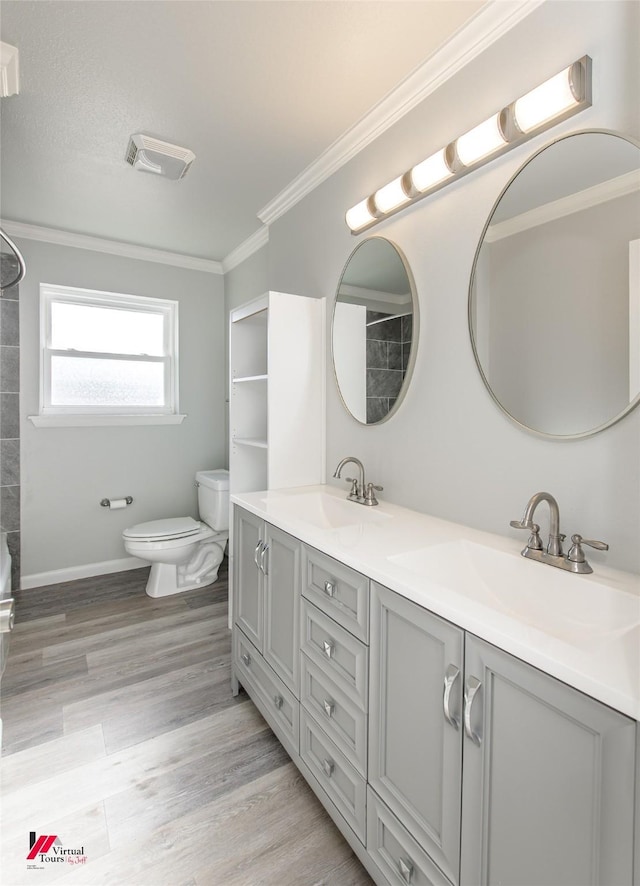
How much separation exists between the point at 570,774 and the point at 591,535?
64cm

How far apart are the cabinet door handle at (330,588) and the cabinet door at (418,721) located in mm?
183

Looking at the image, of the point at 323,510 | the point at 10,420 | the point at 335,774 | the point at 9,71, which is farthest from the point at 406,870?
the point at 10,420

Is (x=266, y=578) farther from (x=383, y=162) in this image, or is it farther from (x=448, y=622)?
(x=383, y=162)

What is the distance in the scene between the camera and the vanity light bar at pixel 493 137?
3.71 feet

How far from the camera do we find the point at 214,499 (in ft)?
10.6

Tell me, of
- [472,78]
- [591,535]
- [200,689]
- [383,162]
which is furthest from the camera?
[200,689]

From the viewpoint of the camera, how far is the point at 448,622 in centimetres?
90

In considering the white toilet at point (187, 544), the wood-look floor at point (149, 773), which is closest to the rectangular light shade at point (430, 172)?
the wood-look floor at point (149, 773)

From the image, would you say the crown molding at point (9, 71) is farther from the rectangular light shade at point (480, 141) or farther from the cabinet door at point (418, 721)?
the cabinet door at point (418, 721)

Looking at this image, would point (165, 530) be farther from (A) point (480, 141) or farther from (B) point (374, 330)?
(A) point (480, 141)

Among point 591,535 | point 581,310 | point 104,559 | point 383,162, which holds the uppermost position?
point 383,162

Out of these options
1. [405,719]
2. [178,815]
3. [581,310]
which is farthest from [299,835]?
[581,310]

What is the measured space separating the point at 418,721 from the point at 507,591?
407mm

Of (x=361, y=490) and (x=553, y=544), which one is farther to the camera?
(x=361, y=490)
